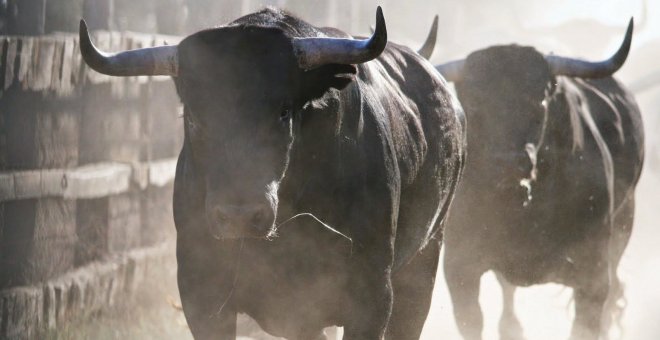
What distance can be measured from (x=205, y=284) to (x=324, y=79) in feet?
3.17

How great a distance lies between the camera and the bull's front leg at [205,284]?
5.07 metres

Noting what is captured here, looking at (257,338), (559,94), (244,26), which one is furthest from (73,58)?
(559,94)

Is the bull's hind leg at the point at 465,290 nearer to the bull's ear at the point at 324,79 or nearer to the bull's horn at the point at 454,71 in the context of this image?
the bull's horn at the point at 454,71

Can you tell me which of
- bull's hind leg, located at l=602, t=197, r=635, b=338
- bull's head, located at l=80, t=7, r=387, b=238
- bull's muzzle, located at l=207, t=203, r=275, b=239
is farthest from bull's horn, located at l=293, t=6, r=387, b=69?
bull's hind leg, located at l=602, t=197, r=635, b=338

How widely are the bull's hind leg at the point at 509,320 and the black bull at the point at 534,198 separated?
43.8 inches

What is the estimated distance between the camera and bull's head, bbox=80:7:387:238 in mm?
4508

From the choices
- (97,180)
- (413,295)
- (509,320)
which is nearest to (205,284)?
(413,295)

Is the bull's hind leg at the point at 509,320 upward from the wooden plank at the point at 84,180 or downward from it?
downward

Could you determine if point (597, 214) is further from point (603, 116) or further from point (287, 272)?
point (287, 272)

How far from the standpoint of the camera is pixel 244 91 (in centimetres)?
467

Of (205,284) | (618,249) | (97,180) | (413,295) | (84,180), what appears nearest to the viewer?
(205,284)

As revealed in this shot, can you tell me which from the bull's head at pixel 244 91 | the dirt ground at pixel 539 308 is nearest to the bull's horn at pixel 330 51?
the bull's head at pixel 244 91

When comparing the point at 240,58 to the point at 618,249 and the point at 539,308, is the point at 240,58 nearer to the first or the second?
the point at 618,249

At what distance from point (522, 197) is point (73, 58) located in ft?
10.1
